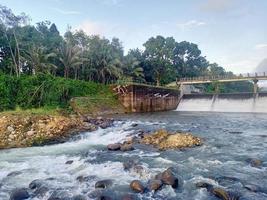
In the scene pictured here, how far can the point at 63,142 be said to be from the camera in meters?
16.4

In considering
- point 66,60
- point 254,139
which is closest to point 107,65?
point 66,60

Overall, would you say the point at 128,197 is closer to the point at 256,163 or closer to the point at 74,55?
the point at 256,163

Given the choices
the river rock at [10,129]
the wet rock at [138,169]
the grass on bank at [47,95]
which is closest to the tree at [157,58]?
the grass on bank at [47,95]

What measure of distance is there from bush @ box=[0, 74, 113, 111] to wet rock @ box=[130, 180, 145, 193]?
67.6ft

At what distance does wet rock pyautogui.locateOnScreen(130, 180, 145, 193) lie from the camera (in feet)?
28.9

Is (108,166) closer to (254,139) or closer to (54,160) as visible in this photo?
(54,160)

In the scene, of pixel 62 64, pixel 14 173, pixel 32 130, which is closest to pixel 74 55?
pixel 62 64

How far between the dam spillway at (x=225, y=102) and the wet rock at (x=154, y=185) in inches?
1214

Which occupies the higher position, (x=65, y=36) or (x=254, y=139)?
(x=65, y=36)

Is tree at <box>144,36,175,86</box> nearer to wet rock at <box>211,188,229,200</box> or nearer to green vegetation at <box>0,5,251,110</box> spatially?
green vegetation at <box>0,5,251,110</box>

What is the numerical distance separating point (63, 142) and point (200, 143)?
305 inches

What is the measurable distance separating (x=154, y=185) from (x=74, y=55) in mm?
32950

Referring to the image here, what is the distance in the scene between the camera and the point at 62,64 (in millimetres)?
42344

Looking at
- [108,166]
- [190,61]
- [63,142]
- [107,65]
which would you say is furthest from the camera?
[190,61]
